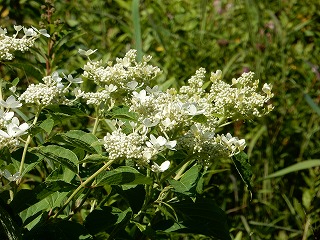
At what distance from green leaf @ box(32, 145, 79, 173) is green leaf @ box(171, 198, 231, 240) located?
0.86ft

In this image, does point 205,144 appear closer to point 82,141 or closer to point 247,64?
point 82,141

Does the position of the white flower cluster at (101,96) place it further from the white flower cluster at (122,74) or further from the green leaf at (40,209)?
the green leaf at (40,209)

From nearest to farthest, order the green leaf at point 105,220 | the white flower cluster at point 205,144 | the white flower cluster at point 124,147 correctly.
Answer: the white flower cluster at point 124,147
the white flower cluster at point 205,144
the green leaf at point 105,220

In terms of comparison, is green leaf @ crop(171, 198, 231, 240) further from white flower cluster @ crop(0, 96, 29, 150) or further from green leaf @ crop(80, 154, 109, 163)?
white flower cluster @ crop(0, 96, 29, 150)

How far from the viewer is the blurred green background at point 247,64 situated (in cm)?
282

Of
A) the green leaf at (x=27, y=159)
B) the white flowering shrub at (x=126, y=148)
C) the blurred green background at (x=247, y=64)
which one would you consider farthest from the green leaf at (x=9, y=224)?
the blurred green background at (x=247, y=64)

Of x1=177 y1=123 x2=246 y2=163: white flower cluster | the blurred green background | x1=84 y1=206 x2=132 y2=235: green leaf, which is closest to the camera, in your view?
x1=177 y1=123 x2=246 y2=163: white flower cluster

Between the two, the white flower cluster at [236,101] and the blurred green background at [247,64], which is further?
the blurred green background at [247,64]

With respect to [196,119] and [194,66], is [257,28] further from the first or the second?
[196,119]

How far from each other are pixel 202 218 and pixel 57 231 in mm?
332

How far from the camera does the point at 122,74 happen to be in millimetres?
1411

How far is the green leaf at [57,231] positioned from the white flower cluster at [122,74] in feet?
1.05

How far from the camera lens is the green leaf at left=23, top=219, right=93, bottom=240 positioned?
1.33 metres

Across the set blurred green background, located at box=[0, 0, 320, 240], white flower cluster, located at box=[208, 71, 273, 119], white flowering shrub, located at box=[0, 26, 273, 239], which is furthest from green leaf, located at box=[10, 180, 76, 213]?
blurred green background, located at box=[0, 0, 320, 240]
